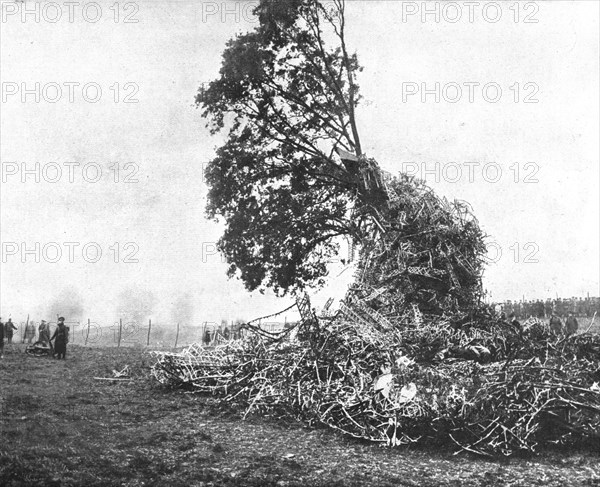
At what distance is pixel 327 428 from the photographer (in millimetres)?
8625

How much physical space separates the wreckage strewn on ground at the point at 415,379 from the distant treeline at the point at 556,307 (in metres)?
16.7

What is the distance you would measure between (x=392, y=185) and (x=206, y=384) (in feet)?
22.9

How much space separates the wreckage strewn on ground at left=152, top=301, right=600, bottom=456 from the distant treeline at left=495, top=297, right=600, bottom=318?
16.7 metres

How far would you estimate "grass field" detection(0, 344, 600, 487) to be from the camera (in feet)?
19.3

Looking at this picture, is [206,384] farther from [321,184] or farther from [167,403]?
[321,184]

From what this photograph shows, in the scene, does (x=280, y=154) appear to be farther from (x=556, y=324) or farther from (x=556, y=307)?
(x=556, y=307)

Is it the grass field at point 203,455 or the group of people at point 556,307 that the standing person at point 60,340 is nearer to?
the grass field at point 203,455

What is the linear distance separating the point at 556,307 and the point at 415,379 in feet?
79.9

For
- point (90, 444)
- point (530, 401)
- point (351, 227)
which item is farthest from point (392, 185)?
point (90, 444)

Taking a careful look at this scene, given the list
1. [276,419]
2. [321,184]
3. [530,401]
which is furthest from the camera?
[321,184]

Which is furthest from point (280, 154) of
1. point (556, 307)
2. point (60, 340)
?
point (556, 307)

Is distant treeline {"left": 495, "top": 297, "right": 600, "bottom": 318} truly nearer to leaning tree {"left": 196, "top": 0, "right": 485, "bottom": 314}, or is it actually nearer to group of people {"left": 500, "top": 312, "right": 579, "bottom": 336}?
group of people {"left": 500, "top": 312, "right": 579, "bottom": 336}

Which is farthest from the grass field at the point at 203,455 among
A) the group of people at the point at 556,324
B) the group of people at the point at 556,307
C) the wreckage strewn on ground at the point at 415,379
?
the group of people at the point at 556,307

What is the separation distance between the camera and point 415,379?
26.4 ft
